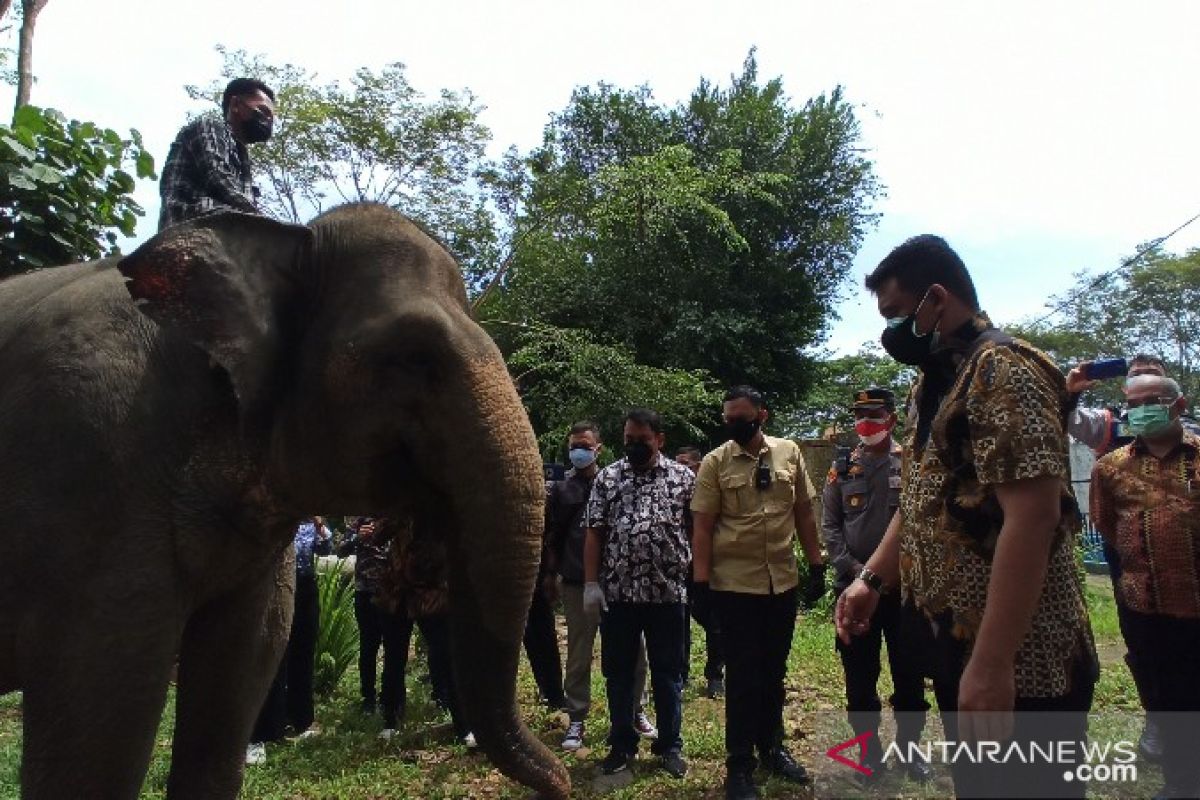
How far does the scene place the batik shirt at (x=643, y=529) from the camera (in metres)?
6.14

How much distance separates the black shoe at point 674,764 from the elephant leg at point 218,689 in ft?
10.6

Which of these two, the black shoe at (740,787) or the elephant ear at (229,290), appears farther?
the black shoe at (740,787)

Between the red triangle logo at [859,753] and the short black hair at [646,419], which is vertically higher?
the short black hair at [646,419]

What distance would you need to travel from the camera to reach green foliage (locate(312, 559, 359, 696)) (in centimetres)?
826

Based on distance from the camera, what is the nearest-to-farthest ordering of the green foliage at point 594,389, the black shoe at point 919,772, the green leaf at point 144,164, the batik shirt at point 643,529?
the green leaf at point 144,164 → the black shoe at point 919,772 → the batik shirt at point 643,529 → the green foliage at point 594,389

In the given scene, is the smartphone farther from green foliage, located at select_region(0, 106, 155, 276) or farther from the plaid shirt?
green foliage, located at select_region(0, 106, 155, 276)

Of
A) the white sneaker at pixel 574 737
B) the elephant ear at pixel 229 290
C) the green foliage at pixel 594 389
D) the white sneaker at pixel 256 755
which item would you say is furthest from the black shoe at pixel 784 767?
the green foliage at pixel 594 389

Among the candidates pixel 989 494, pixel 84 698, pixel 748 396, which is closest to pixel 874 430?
pixel 748 396

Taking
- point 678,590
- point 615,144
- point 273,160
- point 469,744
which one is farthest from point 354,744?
point 615,144

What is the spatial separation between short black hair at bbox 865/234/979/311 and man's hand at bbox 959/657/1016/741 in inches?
41.1

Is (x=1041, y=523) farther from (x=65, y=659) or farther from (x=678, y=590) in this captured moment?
(x=678, y=590)

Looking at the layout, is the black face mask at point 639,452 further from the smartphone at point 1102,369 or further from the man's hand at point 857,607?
the smartphone at point 1102,369

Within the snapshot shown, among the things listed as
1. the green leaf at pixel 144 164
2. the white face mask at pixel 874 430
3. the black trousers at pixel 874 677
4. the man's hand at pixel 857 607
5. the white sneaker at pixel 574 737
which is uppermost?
the green leaf at pixel 144 164

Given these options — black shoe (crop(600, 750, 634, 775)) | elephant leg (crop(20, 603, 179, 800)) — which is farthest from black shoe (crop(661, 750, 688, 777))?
elephant leg (crop(20, 603, 179, 800))
